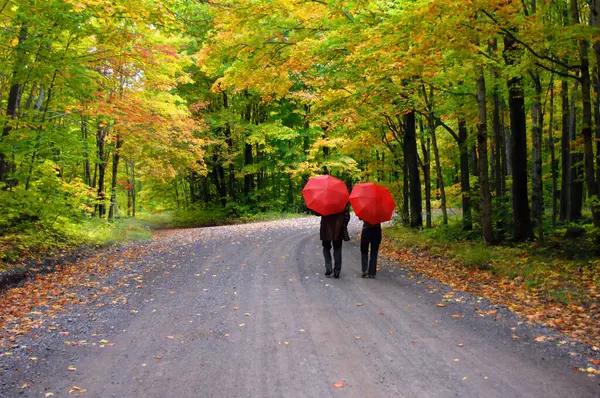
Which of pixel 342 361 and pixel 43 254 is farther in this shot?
pixel 43 254

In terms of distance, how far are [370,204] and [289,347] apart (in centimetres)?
435

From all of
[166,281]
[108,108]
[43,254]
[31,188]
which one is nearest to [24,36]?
[108,108]

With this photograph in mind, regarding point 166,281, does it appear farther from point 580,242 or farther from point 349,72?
point 580,242

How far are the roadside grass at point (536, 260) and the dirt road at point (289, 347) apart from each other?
156 centimetres

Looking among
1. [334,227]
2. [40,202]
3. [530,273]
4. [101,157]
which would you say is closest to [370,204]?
[334,227]

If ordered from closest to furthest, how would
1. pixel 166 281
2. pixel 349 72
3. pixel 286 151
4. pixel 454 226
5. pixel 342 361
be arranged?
1. pixel 342 361
2. pixel 166 281
3. pixel 349 72
4. pixel 454 226
5. pixel 286 151

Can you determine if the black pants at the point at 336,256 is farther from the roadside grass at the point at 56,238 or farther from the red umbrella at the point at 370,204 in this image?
the roadside grass at the point at 56,238

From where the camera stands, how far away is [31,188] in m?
11.8

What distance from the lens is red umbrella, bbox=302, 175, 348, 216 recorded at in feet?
28.5

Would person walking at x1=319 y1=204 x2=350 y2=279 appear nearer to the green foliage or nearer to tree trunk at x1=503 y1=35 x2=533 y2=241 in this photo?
tree trunk at x1=503 y1=35 x2=533 y2=241

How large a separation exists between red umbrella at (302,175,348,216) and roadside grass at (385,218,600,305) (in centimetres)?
367

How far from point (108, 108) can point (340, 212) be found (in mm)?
7631

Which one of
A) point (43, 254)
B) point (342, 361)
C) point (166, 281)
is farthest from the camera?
point (43, 254)

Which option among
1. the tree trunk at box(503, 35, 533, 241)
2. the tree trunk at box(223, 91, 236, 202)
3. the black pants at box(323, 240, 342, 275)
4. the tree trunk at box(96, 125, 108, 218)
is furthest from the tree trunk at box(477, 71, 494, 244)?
the tree trunk at box(223, 91, 236, 202)
